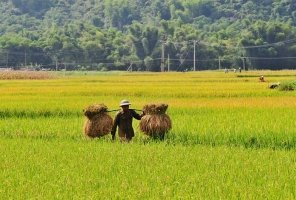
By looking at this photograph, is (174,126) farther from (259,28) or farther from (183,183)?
(259,28)

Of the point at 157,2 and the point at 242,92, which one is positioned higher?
the point at 157,2

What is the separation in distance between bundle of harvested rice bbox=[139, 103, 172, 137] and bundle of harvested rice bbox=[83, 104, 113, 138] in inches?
23.7

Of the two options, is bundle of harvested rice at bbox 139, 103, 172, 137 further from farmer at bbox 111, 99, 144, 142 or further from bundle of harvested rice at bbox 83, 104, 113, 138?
bundle of harvested rice at bbox 83, 104, 113, 138

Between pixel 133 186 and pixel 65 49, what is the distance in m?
78.0

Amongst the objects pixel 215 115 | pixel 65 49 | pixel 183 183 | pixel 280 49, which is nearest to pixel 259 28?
pixel 280 49

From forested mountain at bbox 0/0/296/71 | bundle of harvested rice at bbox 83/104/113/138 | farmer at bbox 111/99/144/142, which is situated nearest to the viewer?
farmer at bbox 111/99/144/142

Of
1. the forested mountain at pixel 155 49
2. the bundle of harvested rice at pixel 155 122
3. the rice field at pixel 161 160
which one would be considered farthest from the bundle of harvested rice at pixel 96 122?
the forested mountain at pixel 155 49

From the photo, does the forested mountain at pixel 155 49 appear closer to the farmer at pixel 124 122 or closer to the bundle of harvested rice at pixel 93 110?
the bundle of harvested rice at pixel 93 110

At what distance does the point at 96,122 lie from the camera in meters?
10.1

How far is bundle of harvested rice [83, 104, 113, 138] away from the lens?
1012cm

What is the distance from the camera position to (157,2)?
151m

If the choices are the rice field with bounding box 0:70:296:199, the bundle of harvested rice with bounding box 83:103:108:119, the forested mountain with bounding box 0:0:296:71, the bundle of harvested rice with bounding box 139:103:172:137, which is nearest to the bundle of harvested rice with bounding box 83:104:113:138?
the bundle of harvested rice with bounding box 83:103:108:119

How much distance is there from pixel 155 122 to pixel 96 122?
38.6 inches

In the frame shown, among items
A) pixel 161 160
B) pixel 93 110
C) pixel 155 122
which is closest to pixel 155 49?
pixel 93 110
